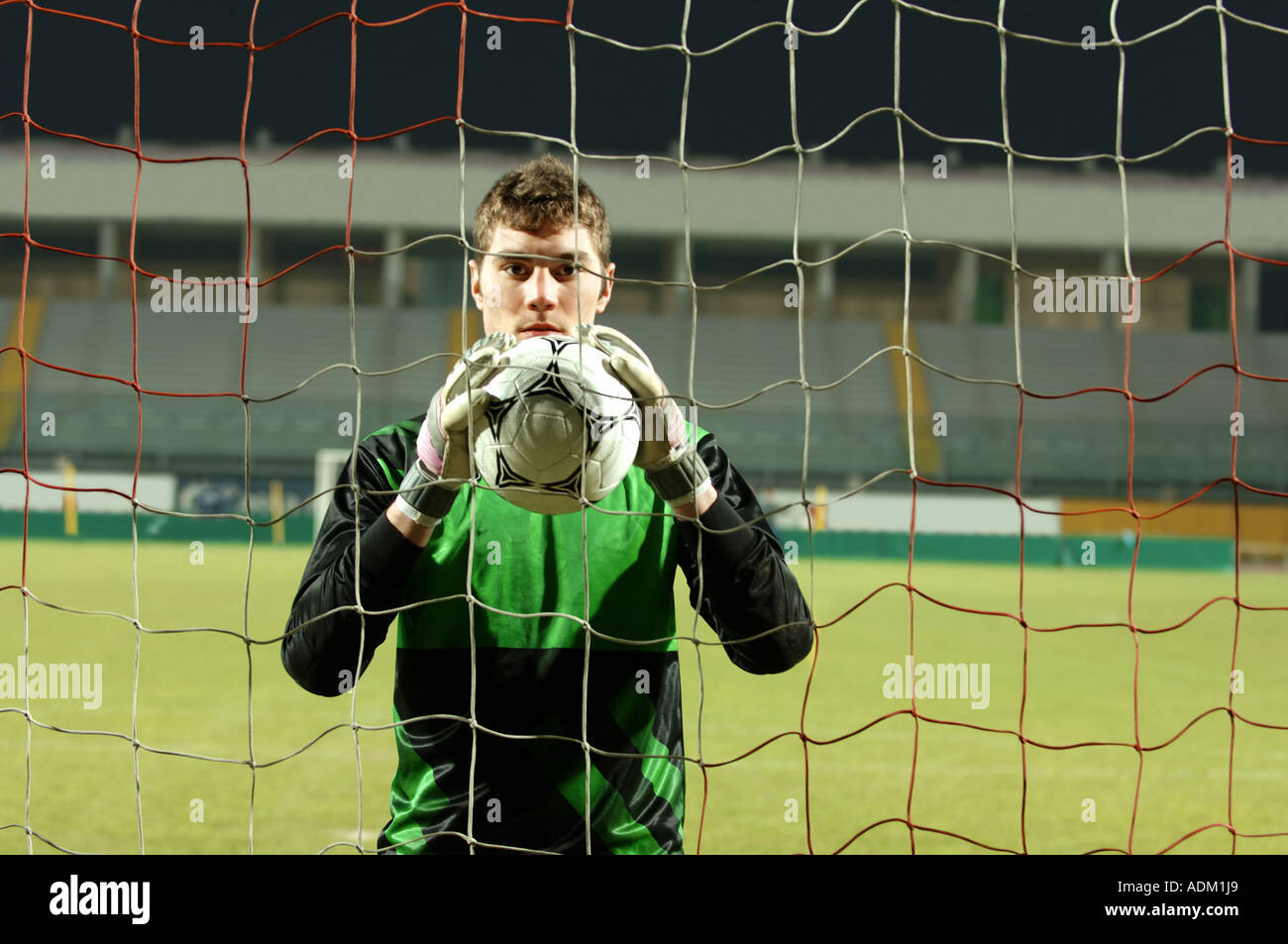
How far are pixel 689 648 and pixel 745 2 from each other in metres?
12.0

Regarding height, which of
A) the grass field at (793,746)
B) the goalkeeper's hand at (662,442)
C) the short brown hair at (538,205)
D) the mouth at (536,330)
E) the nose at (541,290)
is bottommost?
the grass field at (793,746)

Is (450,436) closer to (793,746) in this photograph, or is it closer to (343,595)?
(343,595)

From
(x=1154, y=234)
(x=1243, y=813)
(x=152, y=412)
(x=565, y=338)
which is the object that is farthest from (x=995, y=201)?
(x=565, y=338)

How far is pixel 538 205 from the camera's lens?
1812mm

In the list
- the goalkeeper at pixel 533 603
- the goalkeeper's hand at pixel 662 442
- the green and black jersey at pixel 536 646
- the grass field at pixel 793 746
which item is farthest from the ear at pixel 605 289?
the grass field at pixel 793 746

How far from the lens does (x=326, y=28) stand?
60.2ft

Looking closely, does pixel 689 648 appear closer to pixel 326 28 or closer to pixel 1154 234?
pixel 326 28

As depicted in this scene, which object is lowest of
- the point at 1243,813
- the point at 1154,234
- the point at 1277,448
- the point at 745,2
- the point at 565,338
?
the point at 1243,813

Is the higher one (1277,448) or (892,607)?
(1277,448)

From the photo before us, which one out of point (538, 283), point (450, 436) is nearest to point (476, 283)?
point (538, 283)

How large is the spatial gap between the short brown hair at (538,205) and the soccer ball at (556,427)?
0.26 metres

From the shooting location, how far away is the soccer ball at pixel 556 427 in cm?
160

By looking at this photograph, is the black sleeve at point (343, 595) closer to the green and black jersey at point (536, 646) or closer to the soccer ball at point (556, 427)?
the green and black jersey at point (536, 646)

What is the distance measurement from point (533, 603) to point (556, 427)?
1.05 feet
